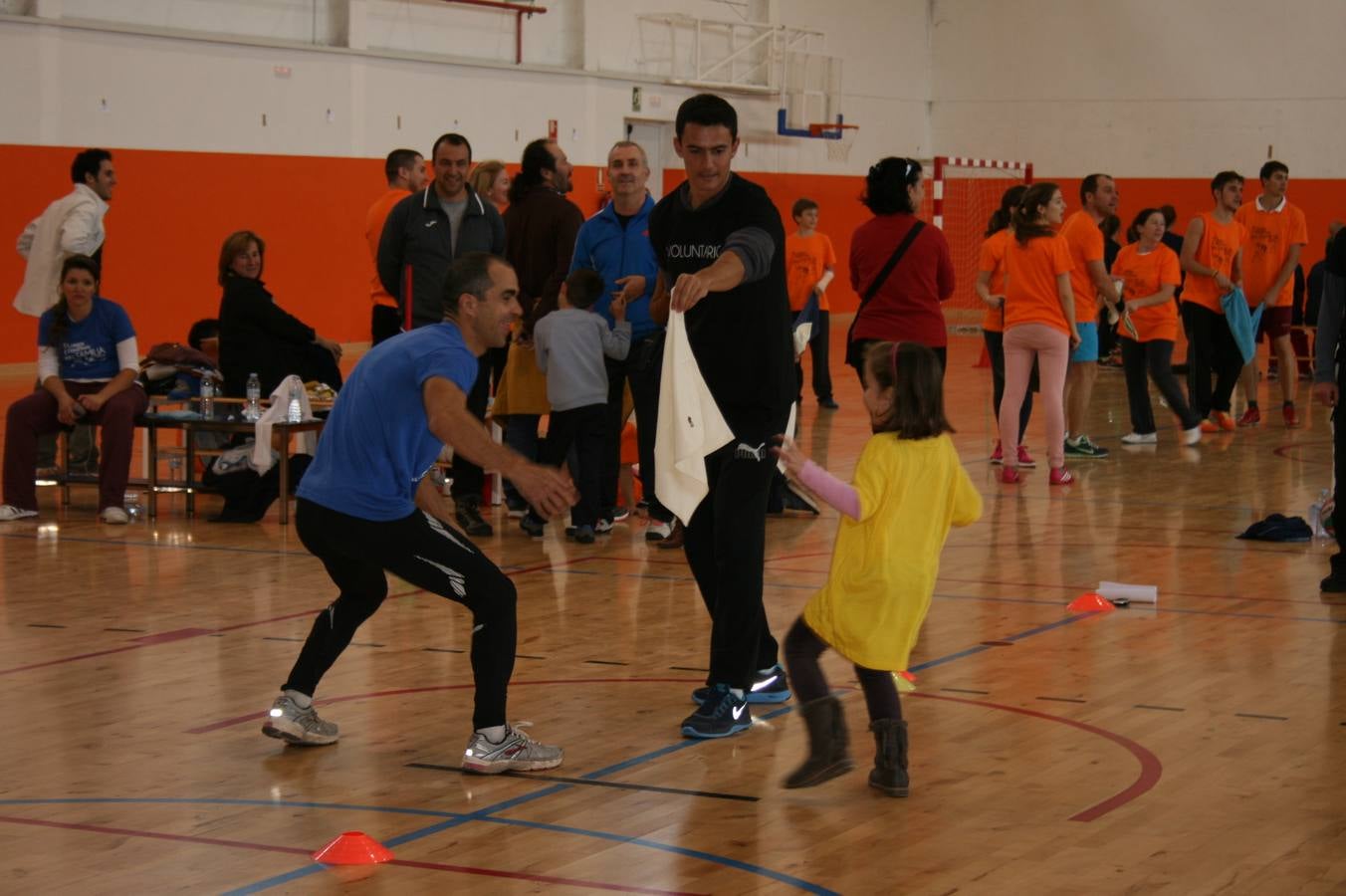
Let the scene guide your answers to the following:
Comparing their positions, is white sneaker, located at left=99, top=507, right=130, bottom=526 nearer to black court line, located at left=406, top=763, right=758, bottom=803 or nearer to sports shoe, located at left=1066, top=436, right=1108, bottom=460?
black court line, located at left=406, top=763, right=758, bottom=803

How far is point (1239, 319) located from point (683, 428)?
924cm

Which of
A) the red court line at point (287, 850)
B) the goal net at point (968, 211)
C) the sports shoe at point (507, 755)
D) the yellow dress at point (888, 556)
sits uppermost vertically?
the goal net at point (968, 211)

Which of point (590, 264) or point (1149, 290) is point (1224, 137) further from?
point (590, 264)

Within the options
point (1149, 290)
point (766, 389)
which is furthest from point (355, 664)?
point (1149, 290)

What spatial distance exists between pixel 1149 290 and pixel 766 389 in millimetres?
8388

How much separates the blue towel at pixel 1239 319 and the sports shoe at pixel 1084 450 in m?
1.62

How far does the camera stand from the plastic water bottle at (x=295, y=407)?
945 cm

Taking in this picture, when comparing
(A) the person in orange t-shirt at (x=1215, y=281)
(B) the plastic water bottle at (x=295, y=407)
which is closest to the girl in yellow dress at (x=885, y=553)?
(B) the plastic water bottle at (x=295, y=407)

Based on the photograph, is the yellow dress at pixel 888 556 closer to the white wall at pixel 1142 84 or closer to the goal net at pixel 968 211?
the goal net at pixel 968 211

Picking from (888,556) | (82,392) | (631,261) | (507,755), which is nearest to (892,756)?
(888,556)

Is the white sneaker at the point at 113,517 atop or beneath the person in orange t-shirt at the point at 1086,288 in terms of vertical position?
beneath

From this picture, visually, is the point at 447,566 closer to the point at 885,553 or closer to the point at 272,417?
the point at 885,553

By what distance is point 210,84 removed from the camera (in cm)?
1862

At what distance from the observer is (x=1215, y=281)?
1326cm
